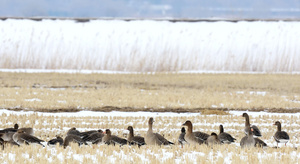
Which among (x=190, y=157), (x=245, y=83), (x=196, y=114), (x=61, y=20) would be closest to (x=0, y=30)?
(x=61, y=20)

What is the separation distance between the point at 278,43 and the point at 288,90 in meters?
13.9

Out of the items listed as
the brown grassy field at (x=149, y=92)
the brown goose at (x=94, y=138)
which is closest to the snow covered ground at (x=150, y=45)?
the brown grassy field at (x=149, y=92)

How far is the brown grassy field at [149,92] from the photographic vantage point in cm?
2253

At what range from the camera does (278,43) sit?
141ft

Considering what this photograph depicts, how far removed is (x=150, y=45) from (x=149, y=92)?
54.2 ft

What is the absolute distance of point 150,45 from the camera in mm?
43562

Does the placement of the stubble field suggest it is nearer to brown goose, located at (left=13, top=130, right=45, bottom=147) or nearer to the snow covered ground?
brown goose, located at (left=13, top=130, right=45, bottom=147)

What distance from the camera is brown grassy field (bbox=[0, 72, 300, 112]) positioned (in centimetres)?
2253

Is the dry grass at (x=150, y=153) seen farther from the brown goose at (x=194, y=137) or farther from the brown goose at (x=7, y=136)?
the brown goose at (x=7, y=136)

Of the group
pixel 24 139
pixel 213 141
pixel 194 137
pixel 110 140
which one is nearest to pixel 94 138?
pixel 110 140

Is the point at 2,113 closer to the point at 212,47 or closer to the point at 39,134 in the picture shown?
the point at 39,134

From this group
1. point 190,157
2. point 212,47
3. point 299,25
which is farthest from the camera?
point 299,25

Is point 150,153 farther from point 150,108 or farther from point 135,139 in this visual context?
point 150,108

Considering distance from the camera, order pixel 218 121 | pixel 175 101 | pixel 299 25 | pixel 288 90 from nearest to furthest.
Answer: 1. pixel 218 121
2. pixel 175 101
3. pixel 288 90
4. pixel 299 25
